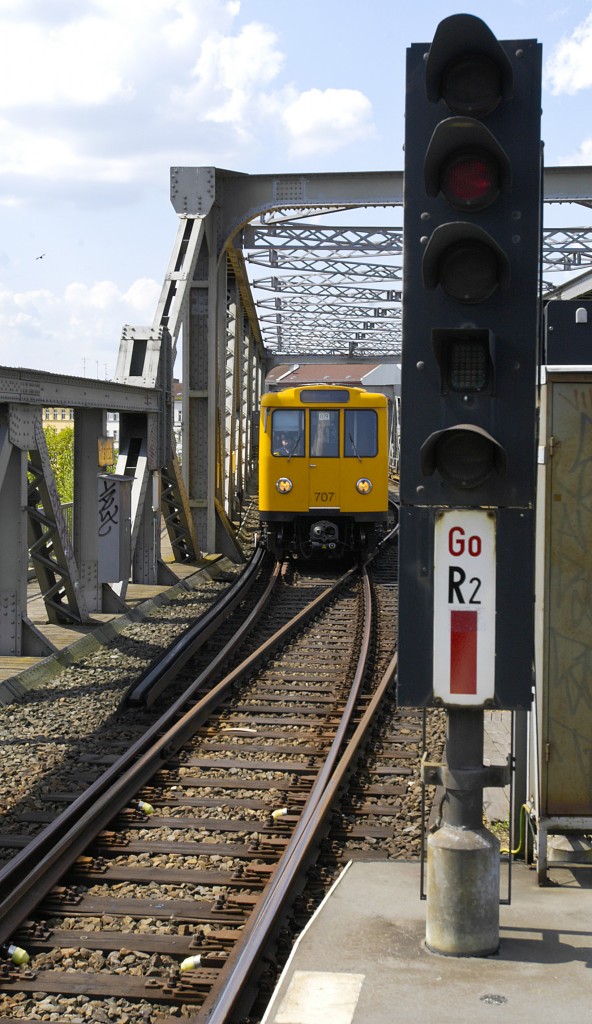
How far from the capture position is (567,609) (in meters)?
5.05

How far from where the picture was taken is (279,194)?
20.8 m

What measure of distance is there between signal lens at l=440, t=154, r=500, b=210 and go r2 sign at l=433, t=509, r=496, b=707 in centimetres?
103

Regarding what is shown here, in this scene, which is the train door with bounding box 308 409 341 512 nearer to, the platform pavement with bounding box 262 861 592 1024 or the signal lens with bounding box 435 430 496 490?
the platform pavement with bounding box 262 861 592 1024

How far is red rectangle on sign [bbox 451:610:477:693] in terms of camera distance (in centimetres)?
407

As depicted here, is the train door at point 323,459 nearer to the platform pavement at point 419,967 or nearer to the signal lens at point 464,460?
the platform pavement at point 419,967

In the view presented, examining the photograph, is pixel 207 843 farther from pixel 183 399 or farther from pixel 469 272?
pixel 183 399

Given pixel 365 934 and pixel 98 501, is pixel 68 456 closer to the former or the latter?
pixel 98 501

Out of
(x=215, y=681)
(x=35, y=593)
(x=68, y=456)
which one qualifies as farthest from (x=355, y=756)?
(x=68, y=456)

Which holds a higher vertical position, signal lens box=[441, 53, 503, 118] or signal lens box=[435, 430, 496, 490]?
signal lens box=[441, 53, 503, 118]

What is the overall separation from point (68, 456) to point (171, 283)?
60378 mm

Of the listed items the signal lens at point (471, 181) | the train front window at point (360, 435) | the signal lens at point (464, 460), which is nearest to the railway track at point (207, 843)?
the signal lens at point (464, 460)

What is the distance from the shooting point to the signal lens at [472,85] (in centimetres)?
384

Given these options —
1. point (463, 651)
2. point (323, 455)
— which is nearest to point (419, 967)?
point (463, 651)

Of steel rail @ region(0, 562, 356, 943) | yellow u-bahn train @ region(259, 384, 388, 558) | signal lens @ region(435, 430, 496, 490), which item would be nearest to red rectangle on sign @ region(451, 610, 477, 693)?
signal lens @ region(435, 430, 496, 490)
